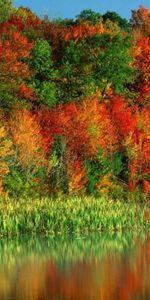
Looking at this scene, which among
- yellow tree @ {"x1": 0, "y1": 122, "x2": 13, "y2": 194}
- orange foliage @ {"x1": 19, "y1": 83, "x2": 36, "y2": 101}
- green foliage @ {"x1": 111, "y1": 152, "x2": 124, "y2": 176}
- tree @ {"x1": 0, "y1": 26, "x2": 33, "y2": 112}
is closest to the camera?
yellow tree @ {"x1": 0, "y1": 122, "x2": 13, "y2": 194}

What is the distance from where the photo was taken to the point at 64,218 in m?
36.2

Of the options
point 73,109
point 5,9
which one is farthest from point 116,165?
point 5,9

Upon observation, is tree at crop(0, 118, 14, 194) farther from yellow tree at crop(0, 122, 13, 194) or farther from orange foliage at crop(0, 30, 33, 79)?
orange foliage at crop(0, 30, 33, 79)

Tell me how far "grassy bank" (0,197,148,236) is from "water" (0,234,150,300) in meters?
1.39

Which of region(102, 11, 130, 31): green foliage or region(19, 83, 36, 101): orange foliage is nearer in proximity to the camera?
region(19, 83, 36, 101): orange foliage

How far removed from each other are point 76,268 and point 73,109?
33.7 metres

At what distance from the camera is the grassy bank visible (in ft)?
117

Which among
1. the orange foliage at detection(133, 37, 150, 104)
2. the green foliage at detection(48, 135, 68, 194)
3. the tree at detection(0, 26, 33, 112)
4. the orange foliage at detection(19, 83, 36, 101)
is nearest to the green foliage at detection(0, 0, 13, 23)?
the orange foliage at detection(133, 37, 150, 104)

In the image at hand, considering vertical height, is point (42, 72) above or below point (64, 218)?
above

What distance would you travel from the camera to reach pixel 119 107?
217 ft

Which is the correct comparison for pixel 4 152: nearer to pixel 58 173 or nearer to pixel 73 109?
pixel 58 173

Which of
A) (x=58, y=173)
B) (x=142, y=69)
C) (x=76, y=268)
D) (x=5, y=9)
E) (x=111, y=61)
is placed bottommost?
(x=76, y=268)

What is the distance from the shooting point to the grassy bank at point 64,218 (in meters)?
35.6

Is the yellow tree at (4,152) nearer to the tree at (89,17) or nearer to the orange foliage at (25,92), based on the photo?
the orange foliage at (25,92)
